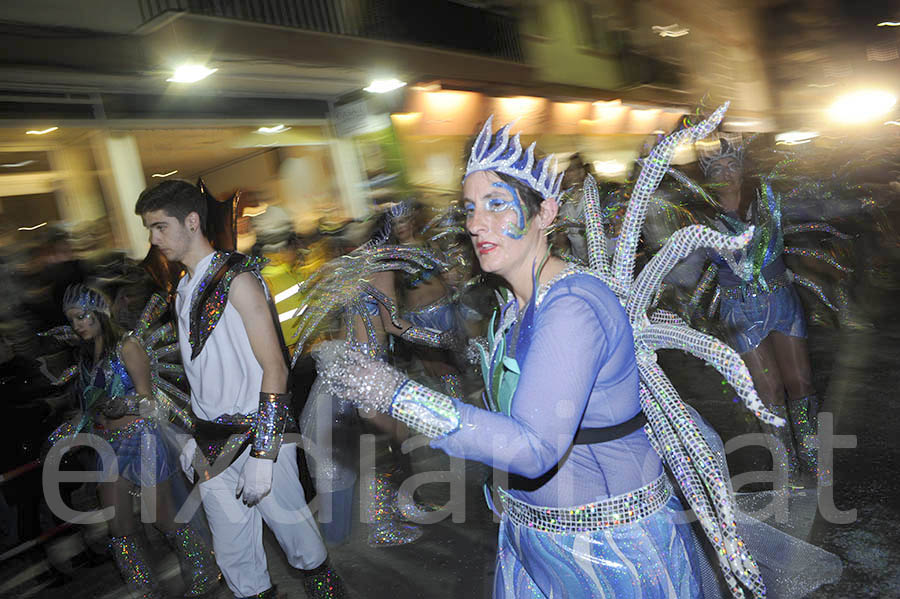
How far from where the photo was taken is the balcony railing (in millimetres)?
9969

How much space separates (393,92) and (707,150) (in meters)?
8.50

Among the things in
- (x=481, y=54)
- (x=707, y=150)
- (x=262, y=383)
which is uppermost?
(x=481, y=54)

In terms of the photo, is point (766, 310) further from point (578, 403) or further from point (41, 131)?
point (41, 131)

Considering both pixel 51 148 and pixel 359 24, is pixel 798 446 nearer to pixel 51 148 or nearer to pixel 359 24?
pixel 51 148

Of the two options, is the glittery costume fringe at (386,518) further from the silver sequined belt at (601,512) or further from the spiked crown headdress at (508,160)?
the spiked crown headdress at (508,160)

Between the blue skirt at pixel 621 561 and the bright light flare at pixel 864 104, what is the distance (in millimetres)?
18456

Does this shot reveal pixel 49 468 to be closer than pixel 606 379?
No

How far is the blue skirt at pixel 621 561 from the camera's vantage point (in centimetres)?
170

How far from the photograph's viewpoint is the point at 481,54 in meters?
14.3

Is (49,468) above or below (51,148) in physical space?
below

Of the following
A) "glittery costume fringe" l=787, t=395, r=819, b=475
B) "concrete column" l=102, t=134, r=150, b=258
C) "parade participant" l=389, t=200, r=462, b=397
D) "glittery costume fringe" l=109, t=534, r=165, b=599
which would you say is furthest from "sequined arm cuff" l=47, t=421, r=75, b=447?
"concrete column" l=102, t=134, r=150, b=258

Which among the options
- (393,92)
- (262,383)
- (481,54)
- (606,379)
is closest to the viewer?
(606,379)

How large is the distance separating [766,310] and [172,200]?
3.30 m

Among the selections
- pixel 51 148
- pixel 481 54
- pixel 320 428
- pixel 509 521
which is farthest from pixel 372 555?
pixel 481 54
